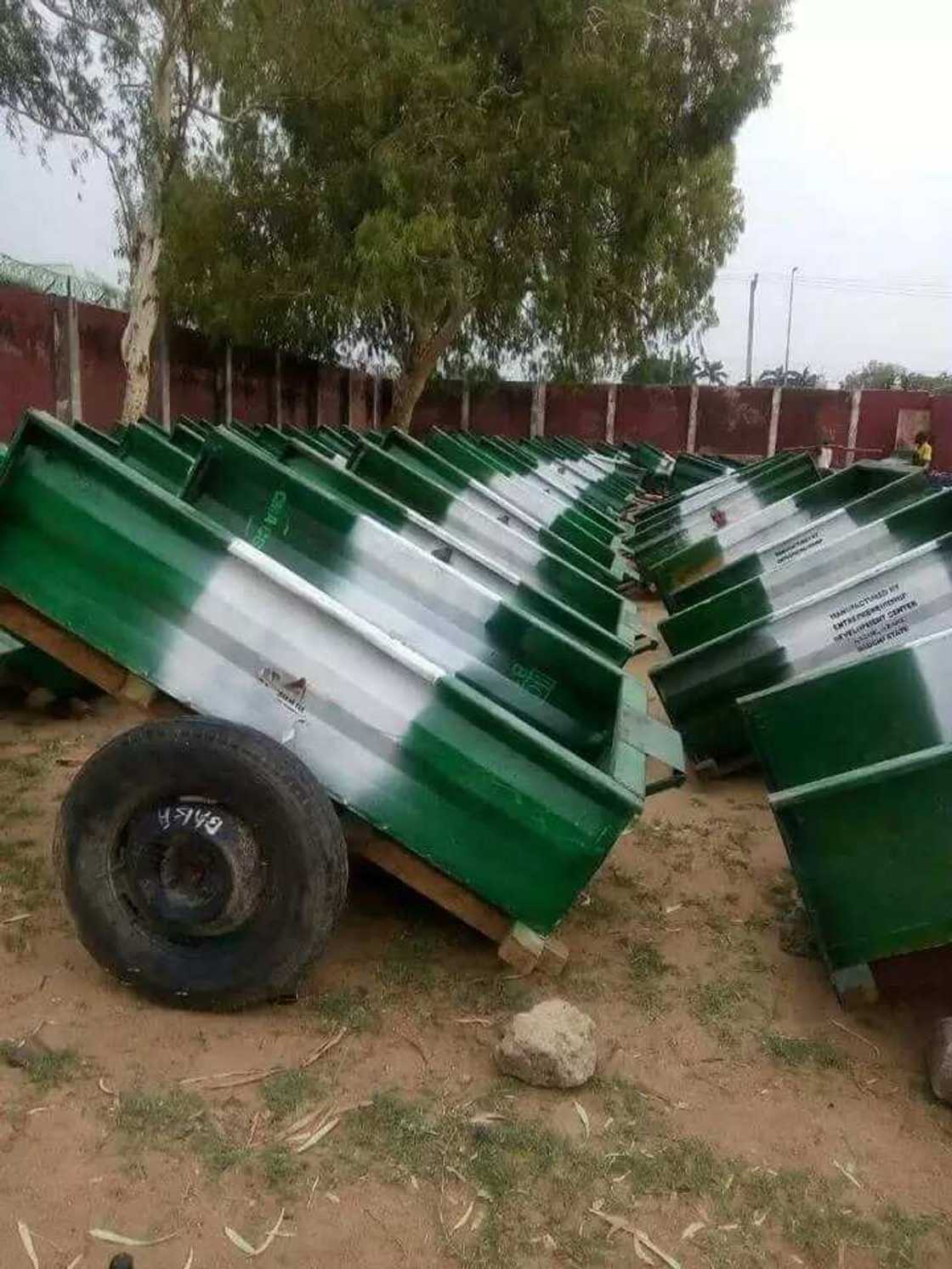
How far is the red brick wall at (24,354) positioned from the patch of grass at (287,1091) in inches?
523

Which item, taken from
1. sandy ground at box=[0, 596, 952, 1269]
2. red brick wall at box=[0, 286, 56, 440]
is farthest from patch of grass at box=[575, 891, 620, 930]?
red brick wall at box=[0, 286, 56, 440]

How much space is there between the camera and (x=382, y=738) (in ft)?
10.2

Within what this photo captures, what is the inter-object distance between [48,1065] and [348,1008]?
2.69ft

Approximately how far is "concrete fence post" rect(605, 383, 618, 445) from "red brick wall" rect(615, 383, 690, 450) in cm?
9

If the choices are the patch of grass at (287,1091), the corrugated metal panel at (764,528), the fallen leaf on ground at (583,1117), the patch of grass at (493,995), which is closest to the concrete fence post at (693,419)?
the corrugated metal panel at (764,528)

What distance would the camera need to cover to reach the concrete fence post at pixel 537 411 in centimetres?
3183

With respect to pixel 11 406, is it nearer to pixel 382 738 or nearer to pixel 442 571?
pixel 442 571

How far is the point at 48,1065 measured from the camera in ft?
9.28

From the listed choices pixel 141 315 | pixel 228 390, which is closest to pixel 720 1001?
pixel 141 315

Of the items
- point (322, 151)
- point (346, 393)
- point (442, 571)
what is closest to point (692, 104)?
point (322, 151)

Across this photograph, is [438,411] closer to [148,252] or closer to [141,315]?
[148,252]

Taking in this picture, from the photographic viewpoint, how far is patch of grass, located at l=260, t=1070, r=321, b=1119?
9.03 feet

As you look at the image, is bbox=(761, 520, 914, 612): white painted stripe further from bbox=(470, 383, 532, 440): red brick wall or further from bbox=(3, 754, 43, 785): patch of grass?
bbox=(470, 383, 532, 440): red brick wall

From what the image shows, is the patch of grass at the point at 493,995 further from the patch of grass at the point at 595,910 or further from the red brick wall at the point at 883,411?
the red brick wall at the point at 883,411
